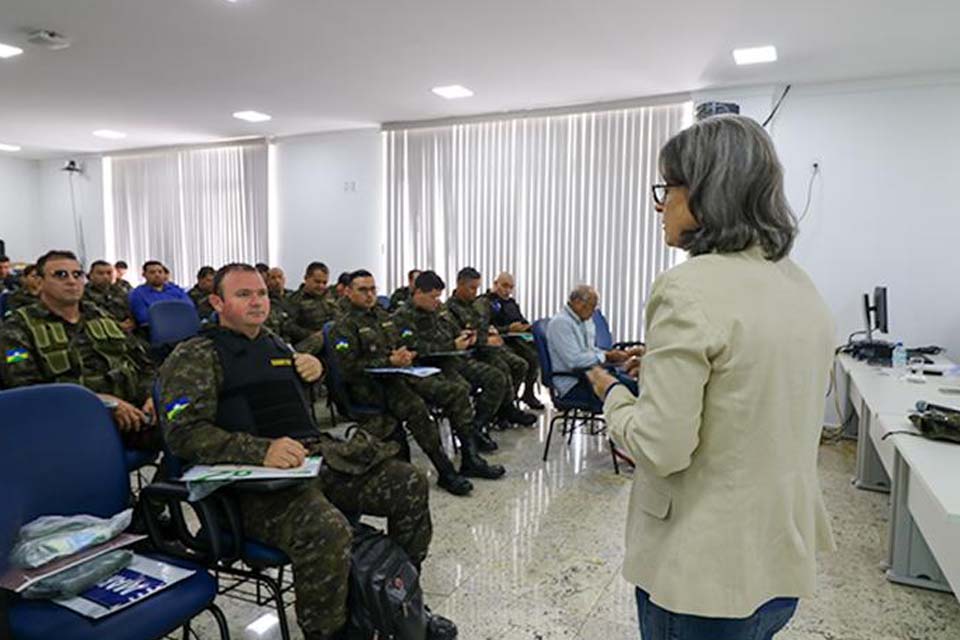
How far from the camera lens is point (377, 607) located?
1.82m

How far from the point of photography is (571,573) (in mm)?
2707

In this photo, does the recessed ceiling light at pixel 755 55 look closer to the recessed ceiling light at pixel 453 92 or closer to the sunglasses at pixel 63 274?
the recessed ceiling light at pixel 453 92

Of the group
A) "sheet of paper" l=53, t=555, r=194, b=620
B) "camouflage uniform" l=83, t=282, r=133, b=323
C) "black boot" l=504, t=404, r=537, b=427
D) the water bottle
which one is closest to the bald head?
"black boot" l=504, t=404, r=537, b=427

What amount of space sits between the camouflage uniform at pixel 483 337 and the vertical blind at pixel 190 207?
13.5 ft

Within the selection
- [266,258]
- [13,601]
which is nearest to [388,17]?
[13,601]

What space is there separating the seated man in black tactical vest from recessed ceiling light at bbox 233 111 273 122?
16.5ft

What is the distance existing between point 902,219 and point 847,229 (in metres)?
0.39

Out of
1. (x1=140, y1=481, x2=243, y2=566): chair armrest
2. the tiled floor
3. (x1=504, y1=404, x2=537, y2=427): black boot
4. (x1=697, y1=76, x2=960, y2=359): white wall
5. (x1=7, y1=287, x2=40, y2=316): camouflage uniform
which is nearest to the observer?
(x1=140, y1=481, x2=243, y2=566): chair armrest

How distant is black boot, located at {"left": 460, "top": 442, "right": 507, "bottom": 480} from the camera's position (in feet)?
12.6

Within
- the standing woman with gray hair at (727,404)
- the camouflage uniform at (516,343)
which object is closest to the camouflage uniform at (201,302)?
the camouflage uniform at (516,343)

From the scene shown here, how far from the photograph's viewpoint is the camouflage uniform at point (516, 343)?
18.0ft

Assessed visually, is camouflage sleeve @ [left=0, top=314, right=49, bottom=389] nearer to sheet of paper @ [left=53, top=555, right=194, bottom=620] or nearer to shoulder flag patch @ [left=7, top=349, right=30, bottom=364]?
shoulder flag patch @ [left=7, top=349, right=30, bottom=364]

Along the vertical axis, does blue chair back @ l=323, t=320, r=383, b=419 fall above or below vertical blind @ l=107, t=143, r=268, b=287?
below

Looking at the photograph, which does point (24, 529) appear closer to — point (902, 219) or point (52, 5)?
point (52, 5)
